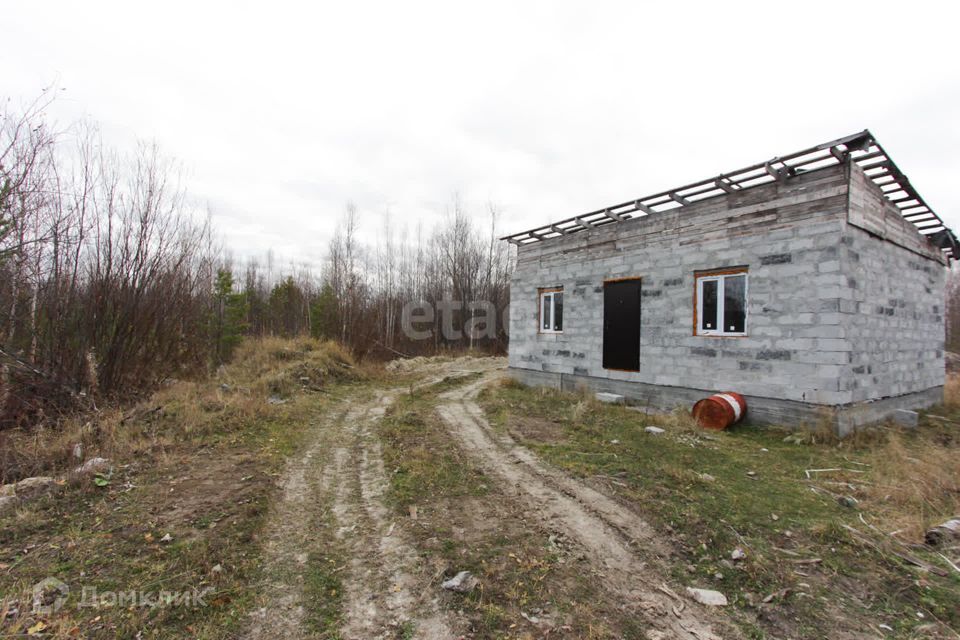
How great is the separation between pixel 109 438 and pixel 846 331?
11.2 meters

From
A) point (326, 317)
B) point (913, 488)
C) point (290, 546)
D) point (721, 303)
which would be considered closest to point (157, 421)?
point (290, 546)

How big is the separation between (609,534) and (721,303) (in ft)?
20.1

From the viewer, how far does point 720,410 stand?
23.7ft

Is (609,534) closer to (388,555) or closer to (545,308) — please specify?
(388,555)

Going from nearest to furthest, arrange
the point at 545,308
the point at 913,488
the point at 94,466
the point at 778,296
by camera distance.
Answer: the point at 913,488 < the point at 94,466 < the point at 778,296 < the point at 545,308

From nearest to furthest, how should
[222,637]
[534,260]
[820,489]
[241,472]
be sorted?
A: 1. [222,637]
2. [820,489]
3. [241,472]
4. [534,260]

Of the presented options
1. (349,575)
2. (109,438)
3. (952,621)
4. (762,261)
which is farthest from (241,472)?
(762,261)

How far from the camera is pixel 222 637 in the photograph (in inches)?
91.8

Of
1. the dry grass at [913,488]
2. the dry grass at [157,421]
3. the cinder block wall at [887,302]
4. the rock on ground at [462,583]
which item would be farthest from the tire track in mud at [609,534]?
the cinder block wall at [887,302]

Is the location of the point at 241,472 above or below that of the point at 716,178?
below

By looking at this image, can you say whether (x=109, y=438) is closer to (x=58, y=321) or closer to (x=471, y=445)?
(x=58, y=321)

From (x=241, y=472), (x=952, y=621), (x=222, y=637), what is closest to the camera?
(x=222, y=637)

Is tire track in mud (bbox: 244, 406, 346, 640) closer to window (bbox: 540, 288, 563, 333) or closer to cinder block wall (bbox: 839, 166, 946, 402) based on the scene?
window (bbox: 540, 288, 563, 333)

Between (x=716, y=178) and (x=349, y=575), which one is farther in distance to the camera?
(x=716, y=178)
